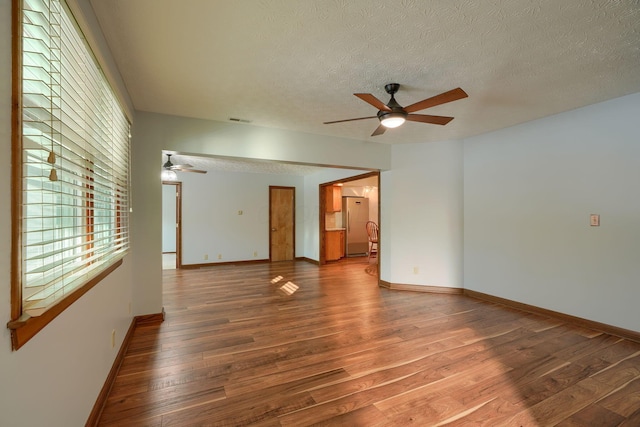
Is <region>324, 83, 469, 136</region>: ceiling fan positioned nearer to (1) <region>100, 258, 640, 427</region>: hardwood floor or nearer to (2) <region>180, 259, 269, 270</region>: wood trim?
(1) <region>100, 258, 640, 427</region>: hardwood floor

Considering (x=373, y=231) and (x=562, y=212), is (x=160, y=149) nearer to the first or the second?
(x=562, y=212)

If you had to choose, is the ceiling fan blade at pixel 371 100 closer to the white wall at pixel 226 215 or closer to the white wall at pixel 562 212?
the white wall at pixel 562 212

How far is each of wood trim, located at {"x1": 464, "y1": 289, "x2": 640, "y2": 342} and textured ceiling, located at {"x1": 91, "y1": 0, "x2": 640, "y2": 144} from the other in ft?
7.49

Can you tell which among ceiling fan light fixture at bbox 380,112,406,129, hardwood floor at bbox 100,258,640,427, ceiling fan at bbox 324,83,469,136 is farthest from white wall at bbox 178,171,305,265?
ceiling fan light fixture at bbox 380,112,406,129

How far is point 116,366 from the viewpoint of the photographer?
213 centimetres

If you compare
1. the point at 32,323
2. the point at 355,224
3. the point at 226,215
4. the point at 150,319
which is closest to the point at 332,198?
the point at 355,224

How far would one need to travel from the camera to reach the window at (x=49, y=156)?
0.90 m

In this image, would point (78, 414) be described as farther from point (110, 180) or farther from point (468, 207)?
point (468, 207)

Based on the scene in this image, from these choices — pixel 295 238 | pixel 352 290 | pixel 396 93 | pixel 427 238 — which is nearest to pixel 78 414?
pixel 396 93

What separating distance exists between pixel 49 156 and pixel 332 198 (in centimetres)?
612

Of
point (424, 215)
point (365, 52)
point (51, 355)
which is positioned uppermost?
point (365, 52)

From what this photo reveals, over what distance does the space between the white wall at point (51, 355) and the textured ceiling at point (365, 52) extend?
1.22 m

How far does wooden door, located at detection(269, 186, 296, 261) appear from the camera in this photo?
720 cm

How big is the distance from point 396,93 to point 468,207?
2.29 metres
